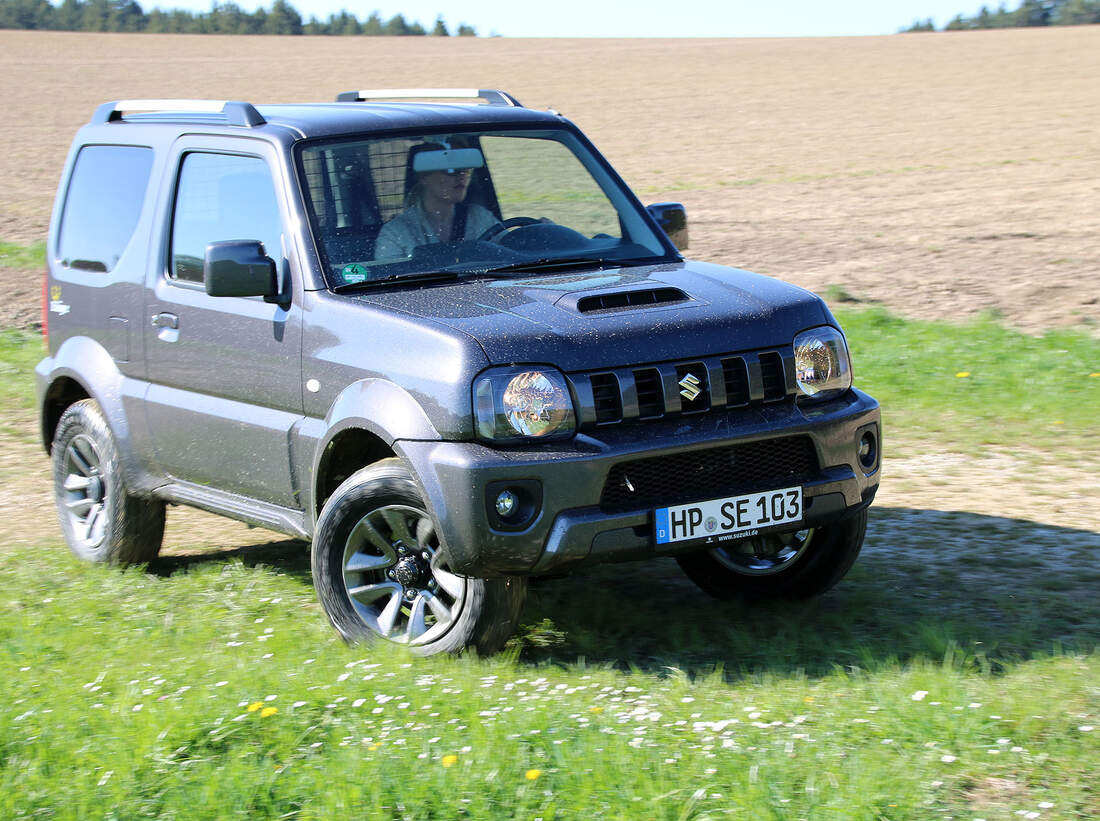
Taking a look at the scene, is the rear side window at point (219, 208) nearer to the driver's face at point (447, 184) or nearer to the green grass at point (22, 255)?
the driver's face at point (447, 184)

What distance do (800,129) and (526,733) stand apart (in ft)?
91.2

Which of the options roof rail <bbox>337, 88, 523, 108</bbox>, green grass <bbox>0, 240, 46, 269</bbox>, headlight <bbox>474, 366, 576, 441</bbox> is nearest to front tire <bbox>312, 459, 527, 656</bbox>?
headlight <bbox>474, 366, 576, 441</bbox>

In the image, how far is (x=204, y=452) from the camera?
566 centimetres

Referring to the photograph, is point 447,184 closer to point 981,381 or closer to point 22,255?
point 981,381

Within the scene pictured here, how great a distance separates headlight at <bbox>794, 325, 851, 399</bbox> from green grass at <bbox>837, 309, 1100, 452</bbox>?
3.18 meters

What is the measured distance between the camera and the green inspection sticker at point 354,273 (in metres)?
5.16

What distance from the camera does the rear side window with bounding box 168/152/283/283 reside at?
543cm

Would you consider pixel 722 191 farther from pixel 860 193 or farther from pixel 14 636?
pixel 14 636

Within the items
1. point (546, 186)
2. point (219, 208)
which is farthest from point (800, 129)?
point (219, 208)

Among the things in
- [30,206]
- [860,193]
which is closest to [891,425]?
[860,193]

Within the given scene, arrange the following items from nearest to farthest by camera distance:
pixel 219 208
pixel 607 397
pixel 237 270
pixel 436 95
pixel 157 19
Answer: pixel 607 397
pixel 237 270
pixel 219 208
pixel 436 95
pixel 157 19

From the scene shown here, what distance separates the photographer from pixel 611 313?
474cm

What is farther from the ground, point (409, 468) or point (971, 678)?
point (409, 468)

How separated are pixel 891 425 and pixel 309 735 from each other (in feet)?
17.1
